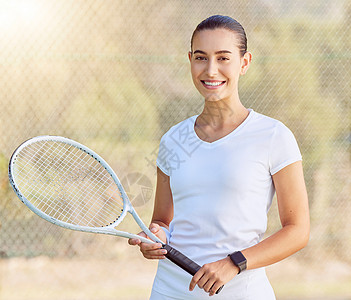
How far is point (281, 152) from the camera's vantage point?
4.36 ft

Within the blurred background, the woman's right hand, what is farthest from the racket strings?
the woman's right hand

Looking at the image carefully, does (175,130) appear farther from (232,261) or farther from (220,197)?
(232,261)

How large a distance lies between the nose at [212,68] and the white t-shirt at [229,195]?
5.1 inches

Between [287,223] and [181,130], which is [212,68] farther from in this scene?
[287,223]

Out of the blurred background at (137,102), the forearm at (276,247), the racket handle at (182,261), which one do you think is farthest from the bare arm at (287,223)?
the blurred background at (137,102)

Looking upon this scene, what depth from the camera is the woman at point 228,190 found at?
4.36ft

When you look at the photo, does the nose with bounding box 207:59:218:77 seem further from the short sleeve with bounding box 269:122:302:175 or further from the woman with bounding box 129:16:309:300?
the short sleeve with bounding box 269:122:302:175

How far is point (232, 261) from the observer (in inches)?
50.7

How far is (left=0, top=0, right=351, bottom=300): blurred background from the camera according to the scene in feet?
11.0

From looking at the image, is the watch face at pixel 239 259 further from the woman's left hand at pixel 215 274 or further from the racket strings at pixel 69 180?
the racket strings at pixel 69 180

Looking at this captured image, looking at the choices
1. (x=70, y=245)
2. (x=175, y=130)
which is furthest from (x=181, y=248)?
(x=70, y=245)

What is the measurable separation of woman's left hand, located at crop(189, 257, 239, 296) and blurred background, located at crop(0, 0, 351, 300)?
2.09 meters

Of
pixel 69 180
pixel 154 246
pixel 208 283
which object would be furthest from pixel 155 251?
pixel 69 180

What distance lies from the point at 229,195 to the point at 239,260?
148 millimetres
